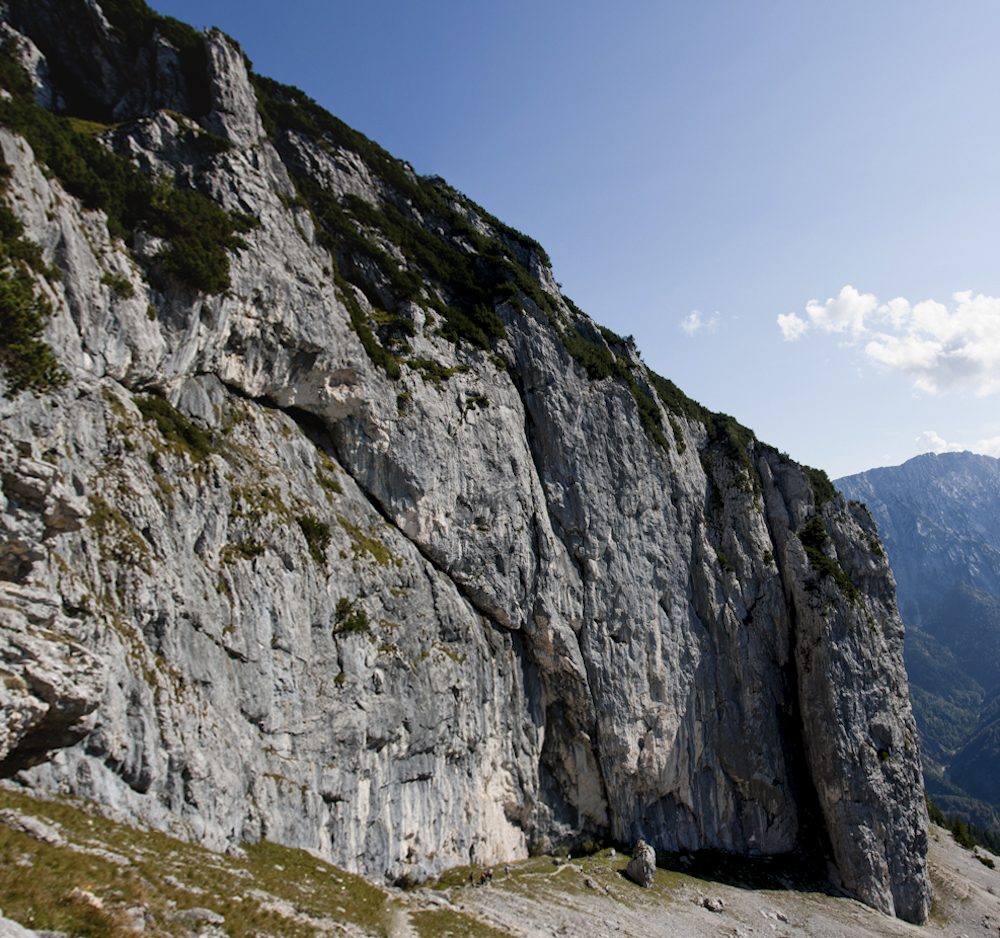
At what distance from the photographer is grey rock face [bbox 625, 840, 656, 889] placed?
1454 inches

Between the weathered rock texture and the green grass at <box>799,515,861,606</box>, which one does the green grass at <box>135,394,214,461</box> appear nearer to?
the weathered rock texture

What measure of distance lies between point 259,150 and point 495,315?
22.1 metres

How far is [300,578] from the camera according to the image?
2939 centimetres

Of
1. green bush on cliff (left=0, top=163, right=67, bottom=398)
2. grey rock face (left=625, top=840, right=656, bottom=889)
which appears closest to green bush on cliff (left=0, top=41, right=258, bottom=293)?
green bush on cliff (left=0, top=163, right=67, bottom=398)

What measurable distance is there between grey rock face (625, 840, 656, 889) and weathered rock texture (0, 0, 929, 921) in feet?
14.5

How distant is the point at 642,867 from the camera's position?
1464 inches

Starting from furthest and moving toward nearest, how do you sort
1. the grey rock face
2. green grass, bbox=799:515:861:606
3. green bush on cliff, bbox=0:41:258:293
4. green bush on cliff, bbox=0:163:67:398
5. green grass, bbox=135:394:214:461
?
green grass, bbox=799:515:861:606 < the grey rock face < green bush on cliff, bbox=0:41:258:293 < green grass, bbox=135:394:214:461 < green bush on cliff, bbox=0:163:67:398

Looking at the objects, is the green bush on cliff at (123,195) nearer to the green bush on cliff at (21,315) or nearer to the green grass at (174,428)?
the green bush on cliff at (21,315)

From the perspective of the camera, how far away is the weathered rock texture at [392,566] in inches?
870

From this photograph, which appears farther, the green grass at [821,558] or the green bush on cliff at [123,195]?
the green grass at [821,558]

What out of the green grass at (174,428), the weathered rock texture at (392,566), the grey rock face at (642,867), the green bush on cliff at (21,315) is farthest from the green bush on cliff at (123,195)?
the grey rock face at (642,867)

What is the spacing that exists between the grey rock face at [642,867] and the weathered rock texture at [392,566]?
14.5 ft

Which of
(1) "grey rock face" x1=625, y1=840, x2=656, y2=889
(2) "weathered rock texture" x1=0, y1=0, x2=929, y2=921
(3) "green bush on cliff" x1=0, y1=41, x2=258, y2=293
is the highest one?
(3) "green bush on cliff" x1=0, y1=41, x2=258, y2=293

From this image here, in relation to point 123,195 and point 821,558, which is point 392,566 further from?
point 821,558
